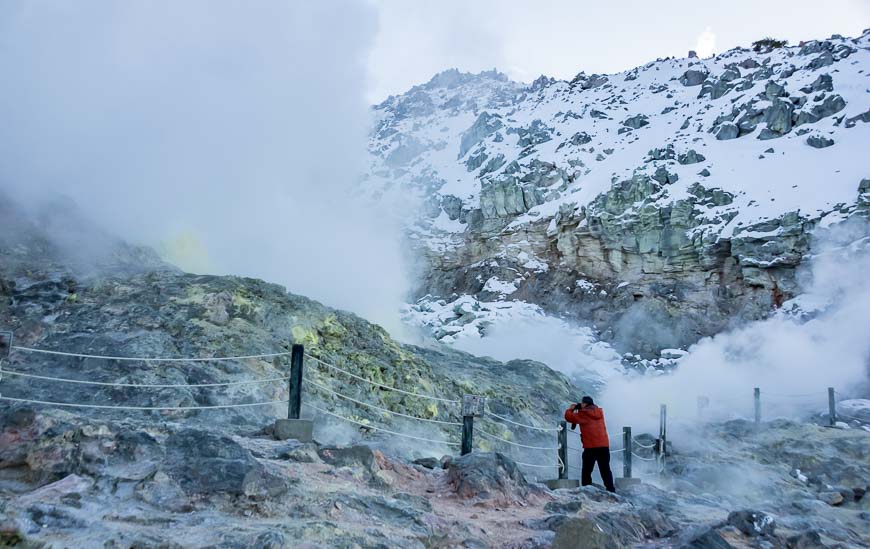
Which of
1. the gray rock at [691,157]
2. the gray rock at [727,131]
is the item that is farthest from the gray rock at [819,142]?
the gray rock at [691,157]

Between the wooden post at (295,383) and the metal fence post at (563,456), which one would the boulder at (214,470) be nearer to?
the wooden post at (295,383)

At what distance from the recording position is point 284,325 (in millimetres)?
10141

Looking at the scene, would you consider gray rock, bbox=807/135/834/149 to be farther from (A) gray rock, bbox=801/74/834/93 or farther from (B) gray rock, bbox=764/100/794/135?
(A) gray rock, bbox=801/74/834/93

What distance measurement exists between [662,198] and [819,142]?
19.9 ft

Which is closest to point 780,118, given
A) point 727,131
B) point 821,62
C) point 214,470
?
point 727,131

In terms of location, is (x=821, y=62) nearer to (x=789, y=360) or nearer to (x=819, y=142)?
(x=819, y=142)

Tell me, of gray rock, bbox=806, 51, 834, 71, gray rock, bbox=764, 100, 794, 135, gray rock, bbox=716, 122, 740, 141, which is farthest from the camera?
gray rock, bbox=806, 51, 834, 71

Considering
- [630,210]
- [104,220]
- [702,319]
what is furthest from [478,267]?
[104,220]

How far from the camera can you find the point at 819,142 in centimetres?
2461

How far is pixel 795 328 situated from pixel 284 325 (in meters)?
17.0

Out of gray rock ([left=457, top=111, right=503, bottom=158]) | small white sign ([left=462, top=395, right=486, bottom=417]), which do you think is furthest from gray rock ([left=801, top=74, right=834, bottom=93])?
small white sign ([left=462, top=395, right=486, bottom=417])

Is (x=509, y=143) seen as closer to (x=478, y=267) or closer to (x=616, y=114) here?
(x=616, y=114)

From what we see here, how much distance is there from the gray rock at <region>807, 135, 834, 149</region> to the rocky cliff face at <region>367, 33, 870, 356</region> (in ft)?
0.15

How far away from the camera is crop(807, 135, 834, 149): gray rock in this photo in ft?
80.2
